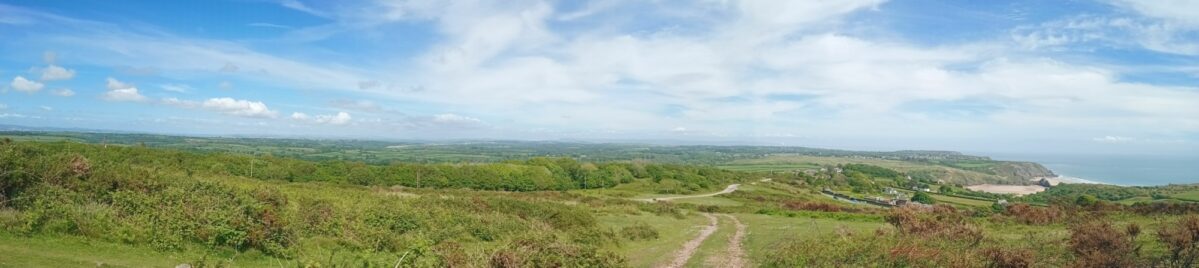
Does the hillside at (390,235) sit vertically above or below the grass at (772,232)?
above

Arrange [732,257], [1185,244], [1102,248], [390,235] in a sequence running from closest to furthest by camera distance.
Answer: [1185,244]
[1102,248]
[390,235]
[732,257]

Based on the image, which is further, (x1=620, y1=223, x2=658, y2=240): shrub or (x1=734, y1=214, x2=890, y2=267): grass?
(x1=620, y1=223, x2=658, y2=240): shrub

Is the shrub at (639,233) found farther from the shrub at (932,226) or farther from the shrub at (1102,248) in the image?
the shrub at (1102,248)

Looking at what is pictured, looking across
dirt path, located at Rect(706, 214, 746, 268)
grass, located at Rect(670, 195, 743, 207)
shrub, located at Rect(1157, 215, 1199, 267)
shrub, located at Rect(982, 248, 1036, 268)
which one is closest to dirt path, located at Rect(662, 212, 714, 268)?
dirt path, located at Rect(706, 214, 746, 268)

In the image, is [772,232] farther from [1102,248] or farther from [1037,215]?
[1037,215]

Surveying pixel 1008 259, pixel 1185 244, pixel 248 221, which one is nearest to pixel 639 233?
pixel 1008 259

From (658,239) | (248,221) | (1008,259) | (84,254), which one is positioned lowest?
(658,239)

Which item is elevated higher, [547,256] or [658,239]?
[547,256]

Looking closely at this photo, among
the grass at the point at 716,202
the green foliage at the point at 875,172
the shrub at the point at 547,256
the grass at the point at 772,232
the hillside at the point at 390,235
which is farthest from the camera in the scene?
the green foliage at the point at 875,172

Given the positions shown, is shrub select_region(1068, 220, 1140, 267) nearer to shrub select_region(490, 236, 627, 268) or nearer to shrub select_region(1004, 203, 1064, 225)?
shrub select_region(490, 236, 627, 268)

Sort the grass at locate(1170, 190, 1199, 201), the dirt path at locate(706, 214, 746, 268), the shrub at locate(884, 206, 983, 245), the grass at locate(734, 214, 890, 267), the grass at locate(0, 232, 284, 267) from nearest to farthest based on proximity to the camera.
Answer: the grass at locate(0, 232, 284, 267) → the dirt path at locate(706, 214, 746, 268) → the shrub at locate(884, 206, 983, 245) → the grass at locate(734, 214, 890, 267) → the grass at locate(1170, 190, 1199, 201)

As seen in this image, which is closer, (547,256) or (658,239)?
(547,256)

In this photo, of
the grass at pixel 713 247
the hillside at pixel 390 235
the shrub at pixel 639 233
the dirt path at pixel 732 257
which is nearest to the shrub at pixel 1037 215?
the hillside at pixel 390 235

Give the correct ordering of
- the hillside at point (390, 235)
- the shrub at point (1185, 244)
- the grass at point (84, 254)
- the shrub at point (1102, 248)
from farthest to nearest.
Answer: the shrub at point (1185, 244) < the shrub at point (1102, 248) < the hillside at point (390, 235) < the grass at point (84, 254)
